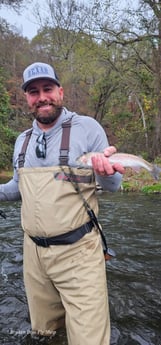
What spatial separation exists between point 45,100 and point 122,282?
332 centimetres

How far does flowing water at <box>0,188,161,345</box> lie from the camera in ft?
12.8

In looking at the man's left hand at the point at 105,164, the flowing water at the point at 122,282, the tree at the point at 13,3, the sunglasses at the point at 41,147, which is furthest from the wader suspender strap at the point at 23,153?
the tree at the point at 13,3

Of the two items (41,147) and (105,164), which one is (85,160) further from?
(41,147)

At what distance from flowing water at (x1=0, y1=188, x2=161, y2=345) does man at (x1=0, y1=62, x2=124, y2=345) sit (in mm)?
1144

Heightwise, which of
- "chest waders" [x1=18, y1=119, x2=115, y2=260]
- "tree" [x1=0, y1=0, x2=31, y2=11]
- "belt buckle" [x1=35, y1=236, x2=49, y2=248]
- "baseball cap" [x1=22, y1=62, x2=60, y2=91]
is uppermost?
"tree" [x1=0, y1=0, x2=31, y2=11]

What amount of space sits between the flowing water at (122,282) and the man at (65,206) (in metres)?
1.14

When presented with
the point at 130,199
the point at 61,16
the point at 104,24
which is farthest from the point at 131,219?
the point at 61,16

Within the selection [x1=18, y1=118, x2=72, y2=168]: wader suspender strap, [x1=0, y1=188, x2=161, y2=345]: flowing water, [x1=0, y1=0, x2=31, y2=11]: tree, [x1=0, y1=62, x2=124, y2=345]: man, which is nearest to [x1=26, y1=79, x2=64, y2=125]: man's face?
[x1=0, y1=62, x2=124, y2=345]: man

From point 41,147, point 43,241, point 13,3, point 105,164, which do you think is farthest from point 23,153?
point 13,3

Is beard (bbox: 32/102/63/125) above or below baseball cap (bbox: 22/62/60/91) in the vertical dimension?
below

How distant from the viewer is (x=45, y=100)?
2955mm

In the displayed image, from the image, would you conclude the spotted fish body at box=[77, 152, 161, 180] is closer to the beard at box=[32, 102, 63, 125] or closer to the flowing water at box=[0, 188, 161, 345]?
the beard at box=[32, 102, 63, 125]

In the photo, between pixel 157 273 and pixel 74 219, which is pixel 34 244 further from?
pixel 157 273

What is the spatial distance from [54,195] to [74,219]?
0.24 meters
